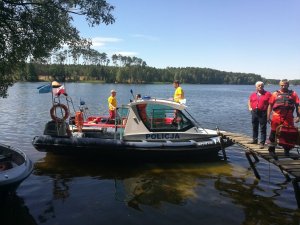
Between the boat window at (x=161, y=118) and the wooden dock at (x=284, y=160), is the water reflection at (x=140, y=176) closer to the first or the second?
the boat window at (x=161, y=118)

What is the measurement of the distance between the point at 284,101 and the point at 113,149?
21.7ft

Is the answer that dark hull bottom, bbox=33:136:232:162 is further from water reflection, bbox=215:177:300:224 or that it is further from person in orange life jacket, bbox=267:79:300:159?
person in orange life jacket, bbox=267:79:300:159

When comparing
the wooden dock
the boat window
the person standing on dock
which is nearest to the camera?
the wooden dock

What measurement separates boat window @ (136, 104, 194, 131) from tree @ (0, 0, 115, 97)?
4034mm

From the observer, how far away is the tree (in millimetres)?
10891

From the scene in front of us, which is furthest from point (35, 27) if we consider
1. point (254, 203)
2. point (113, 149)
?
point (254, 203)

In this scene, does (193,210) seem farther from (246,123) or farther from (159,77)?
(159,77)

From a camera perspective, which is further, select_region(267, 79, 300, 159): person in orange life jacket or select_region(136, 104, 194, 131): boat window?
select_region(136, 104, 194, 131): boat window

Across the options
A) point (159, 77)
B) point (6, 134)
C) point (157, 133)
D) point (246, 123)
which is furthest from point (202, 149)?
point (159, 77)

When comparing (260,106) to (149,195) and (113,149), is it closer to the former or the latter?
(149,195)

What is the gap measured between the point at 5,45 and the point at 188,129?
744 cm

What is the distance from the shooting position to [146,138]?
14023 mm

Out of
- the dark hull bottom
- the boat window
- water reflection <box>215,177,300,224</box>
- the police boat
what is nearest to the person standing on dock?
water reflection <box>215,177,300,224</box>

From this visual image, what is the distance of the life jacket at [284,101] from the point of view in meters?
9.66
